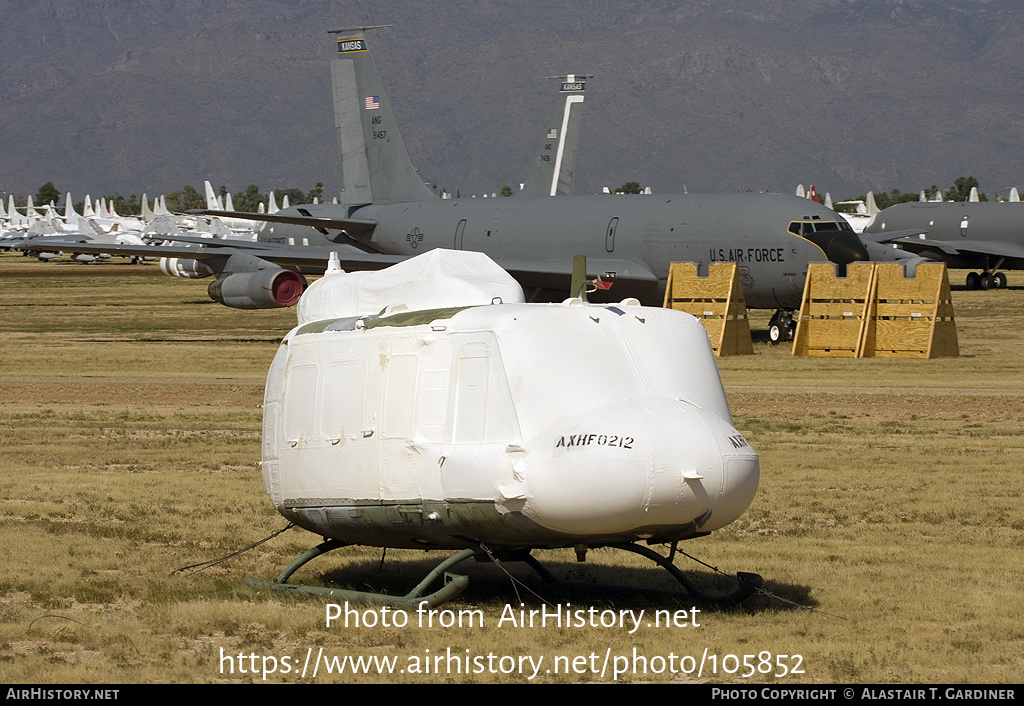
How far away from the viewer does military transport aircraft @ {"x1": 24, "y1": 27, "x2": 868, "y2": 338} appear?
100ft

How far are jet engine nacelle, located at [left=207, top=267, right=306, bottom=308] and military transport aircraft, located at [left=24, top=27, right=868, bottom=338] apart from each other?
0.03 m

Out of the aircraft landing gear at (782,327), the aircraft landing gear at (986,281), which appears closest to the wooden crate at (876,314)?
the aircraft landing gear at (782,327)

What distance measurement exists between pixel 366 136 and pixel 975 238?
30.1 metres

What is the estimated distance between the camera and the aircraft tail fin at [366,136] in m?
41.1

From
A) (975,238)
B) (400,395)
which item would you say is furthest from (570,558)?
(975,238)

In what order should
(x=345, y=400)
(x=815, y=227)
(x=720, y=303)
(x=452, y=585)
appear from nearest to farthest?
(x=452, y=585)
(x=345, y=400)
(x=720, y=303)
(x=815, y=227)

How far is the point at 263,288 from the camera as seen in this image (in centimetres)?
3198

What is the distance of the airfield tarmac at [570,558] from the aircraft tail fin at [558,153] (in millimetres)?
23513

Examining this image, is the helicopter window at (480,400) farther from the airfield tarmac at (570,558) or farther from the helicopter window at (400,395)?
the airfield tarmac at (570,558)

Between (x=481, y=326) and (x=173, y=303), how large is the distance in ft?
150

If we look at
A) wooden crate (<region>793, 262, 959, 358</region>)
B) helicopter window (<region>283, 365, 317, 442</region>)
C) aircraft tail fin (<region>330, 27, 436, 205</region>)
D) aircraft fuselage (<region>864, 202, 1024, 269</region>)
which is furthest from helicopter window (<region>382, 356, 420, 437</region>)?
aircraft fuselage (<region>864, 202, 1024, 269</region>)

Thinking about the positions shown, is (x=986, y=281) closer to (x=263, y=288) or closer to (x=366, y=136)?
(x=366, y=136)

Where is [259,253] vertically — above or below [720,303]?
above

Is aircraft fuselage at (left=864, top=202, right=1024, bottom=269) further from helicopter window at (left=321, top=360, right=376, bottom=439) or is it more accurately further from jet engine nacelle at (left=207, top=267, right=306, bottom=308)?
helicopter window at (left=321, top=360, right=376, bottom=439)
